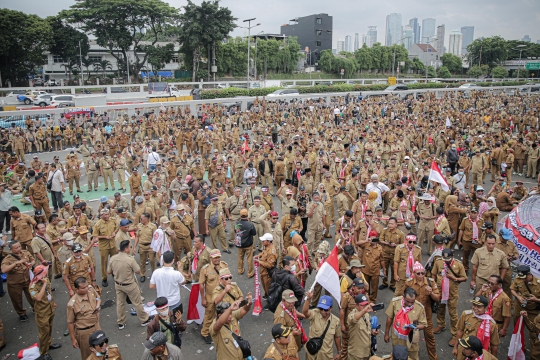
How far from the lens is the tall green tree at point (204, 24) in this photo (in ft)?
155

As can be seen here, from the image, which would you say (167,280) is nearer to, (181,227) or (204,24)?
(181,227)

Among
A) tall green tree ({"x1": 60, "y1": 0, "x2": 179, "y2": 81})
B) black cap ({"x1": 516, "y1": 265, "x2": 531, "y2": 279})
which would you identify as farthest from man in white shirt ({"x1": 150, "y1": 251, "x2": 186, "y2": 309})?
tall green tree ({"x1": 60, "y1": 0, "x2": 179, "y2": 81})

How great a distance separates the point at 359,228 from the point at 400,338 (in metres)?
2.71

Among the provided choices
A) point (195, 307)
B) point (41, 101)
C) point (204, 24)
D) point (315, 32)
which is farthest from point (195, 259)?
point (315, 32)

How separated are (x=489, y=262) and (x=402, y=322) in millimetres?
2488

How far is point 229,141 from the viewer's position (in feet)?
66.4

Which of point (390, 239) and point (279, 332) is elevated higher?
point (279, 332)

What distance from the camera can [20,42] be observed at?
144 ft

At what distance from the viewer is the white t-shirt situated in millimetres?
5898

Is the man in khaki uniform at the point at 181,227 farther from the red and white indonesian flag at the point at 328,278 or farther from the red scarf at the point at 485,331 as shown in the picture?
the red scarf at the point at 485,331

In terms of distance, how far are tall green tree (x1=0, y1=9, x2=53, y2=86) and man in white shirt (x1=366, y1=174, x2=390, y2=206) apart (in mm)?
47018

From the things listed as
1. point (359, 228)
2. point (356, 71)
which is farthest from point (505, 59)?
point (359, 228)

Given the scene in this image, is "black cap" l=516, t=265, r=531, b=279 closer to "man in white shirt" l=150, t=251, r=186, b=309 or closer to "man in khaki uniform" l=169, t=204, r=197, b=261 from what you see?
"man in white shirt" l=150, t=251, r=186, b=309

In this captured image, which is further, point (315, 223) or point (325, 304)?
point (315, 223)
